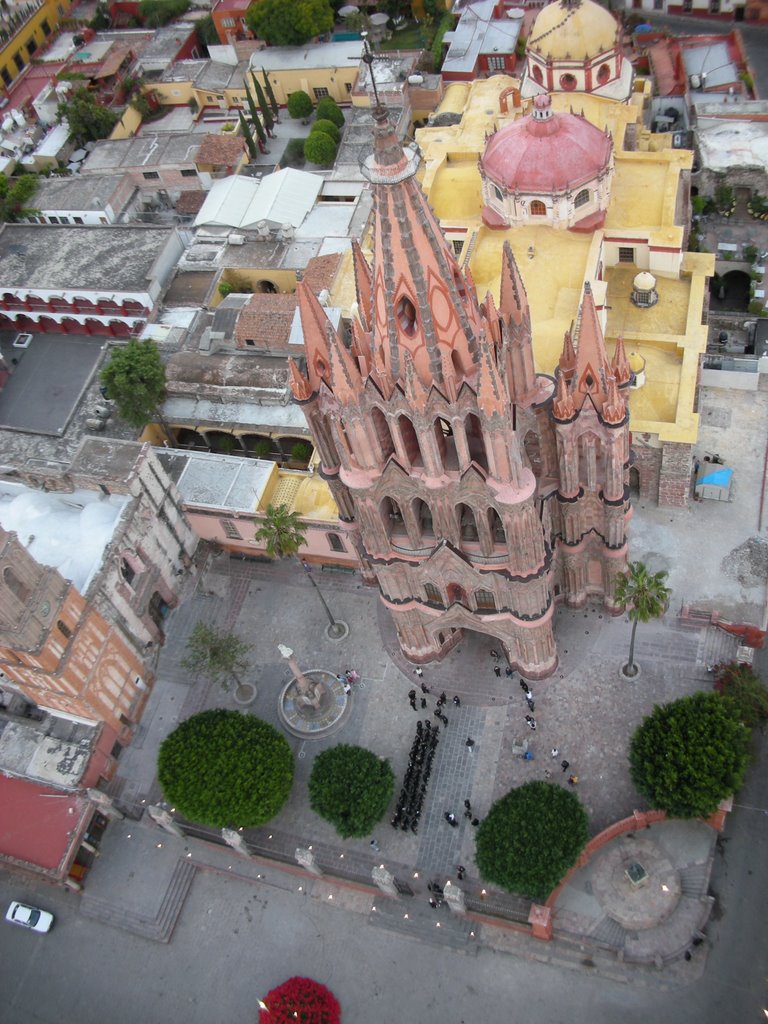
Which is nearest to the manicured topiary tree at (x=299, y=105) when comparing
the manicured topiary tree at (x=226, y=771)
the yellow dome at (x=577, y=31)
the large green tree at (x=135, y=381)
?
the yellow dome at (x=577, y=31)

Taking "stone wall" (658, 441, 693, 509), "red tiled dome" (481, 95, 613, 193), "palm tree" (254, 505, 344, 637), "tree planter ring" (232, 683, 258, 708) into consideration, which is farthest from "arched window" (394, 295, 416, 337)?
"tree planter ring" (232, 683, 258, 708)

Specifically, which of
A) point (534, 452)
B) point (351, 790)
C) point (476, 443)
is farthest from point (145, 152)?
point (351, 790)

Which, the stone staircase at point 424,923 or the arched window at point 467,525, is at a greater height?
the arched window at point 467,525

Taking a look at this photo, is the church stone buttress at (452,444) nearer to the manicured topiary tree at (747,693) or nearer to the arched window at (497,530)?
the arched window at (497,530)

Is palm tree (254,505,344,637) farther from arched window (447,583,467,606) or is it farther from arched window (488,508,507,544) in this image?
arched window (488,508,507,544)

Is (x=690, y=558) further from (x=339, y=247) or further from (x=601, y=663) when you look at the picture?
(x=339, y=247)

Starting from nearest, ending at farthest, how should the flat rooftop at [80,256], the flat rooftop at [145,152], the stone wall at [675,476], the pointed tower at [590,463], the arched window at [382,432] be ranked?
the arched window at [382,432] → the pointed tower at [590,463] → the stone wall at [675,476] → the flat rooftop at [80,256] → the flat rooftop at [145,152]
